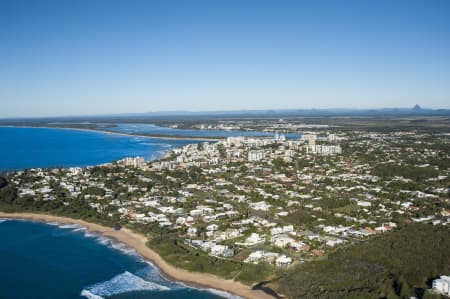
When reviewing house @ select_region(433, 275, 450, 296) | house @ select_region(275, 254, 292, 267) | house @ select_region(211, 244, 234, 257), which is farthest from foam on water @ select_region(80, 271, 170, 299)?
house @ select_region(433, 275, 450, 296)

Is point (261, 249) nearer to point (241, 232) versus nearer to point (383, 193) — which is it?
point (241, 232)

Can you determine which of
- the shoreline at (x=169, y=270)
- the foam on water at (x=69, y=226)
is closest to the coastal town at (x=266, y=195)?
the shoreline at (x=169, y=270)

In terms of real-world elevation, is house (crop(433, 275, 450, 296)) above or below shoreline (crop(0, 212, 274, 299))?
above

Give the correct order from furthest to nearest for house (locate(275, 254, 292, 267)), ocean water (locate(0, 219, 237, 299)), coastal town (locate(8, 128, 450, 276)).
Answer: coastal town (locate(8, 128, 450, 276)) → house (locate(275, 254, 292, 267)) → ocean water (locate(0, 219, 237, 299))

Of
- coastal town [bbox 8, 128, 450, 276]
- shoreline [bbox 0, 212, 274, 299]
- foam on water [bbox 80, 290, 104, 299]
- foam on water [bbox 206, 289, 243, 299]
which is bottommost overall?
foam on water [bbox 206, 289, 243, 299]

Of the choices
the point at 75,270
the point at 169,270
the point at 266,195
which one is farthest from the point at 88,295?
the point at 266,195

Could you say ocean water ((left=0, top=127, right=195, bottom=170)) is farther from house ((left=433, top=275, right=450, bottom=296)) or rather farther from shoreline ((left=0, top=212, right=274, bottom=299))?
house ((left=433, top=275, right=450, bottom=296))

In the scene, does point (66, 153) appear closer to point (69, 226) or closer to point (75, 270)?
point (69, 226)
